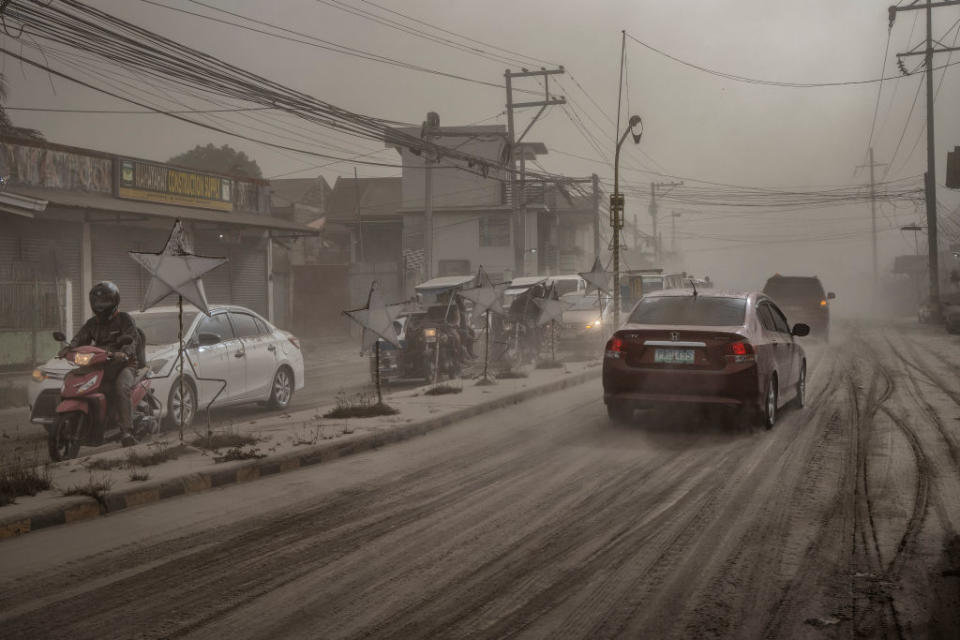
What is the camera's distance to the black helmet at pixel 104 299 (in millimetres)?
10320

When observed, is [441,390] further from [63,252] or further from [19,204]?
[63,252]

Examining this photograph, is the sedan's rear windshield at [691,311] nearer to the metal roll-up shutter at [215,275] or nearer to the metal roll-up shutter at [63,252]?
the metal roll-up shutter at [63,252]

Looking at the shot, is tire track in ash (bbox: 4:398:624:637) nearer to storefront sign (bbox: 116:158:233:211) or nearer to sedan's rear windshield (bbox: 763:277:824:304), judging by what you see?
storefront sign (bbox: 116:158:233:211)

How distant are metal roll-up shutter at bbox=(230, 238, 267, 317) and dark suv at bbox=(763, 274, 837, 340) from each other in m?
17.5

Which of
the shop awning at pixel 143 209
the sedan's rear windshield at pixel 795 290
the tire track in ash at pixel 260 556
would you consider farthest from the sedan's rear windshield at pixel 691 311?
the sedan's rear windshield at pixel 795 290

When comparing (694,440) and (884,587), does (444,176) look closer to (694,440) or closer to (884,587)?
(694,440)

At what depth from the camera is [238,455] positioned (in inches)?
348

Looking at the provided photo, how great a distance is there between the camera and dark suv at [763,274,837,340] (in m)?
28.4

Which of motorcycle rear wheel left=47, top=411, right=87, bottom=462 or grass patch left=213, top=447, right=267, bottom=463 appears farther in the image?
motorcycle rear wheel left=47, top=411, right=87, bottom=462

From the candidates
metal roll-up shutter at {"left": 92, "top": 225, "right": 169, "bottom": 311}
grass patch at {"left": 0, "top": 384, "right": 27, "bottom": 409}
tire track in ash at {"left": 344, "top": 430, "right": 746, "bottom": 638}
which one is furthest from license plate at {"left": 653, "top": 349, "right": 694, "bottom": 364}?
metal roll-up shutter at {"left": 92, "top": 225, "right": 169, "bottom": 311}

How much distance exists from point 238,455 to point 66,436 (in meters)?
2.11

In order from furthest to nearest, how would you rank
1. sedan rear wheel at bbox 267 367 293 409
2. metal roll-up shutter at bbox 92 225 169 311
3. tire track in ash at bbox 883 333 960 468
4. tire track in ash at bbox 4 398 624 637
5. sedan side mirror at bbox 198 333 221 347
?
metal roll-up shutter at bbox 92 225 169 311 → sedan rear wheel at bbox 267 367 293 409 → sedan side mirror at bbox 198 333 221 347 → tire track in ash at bbox 883 333 960 468 → tire track in ash at bbox 4 398 624 637

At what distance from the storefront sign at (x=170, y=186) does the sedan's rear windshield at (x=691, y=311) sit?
65.3 ft

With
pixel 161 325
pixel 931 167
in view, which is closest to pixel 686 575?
pixel 161 325
